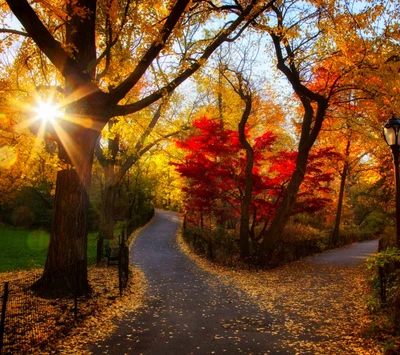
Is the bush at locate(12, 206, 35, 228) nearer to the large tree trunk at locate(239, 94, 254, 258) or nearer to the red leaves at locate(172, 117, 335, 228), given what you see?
the red leaves at locate(172, 117, 335, 228)

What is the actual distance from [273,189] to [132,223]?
15.5 m

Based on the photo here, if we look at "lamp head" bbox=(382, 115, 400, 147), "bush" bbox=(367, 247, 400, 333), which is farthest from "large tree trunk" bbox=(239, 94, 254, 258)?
"bush" bbox=(367, 247, 400, 333)

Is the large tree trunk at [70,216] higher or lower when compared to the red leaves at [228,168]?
lower

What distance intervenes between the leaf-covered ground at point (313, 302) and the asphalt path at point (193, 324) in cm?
36

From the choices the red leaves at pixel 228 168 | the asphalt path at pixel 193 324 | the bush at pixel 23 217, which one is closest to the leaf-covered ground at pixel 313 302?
the asphalt path at pixel 193 324

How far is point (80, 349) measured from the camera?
530cm

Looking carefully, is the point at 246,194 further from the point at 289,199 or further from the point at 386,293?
the point at 386,293

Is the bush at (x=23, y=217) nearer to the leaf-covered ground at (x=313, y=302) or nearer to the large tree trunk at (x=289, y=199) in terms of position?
the leaf-covered ground at (x=313, y=302)

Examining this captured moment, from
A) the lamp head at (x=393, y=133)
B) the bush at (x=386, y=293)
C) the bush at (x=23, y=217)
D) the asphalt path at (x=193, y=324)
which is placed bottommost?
the asphalt path at (x=193, y=324)

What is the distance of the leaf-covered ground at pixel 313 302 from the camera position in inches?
211

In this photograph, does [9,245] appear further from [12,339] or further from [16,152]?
[12,339]

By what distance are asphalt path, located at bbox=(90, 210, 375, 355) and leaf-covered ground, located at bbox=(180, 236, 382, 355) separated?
36 centimetres

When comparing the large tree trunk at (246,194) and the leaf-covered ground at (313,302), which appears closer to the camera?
the leaf-covered ground at (313,302)

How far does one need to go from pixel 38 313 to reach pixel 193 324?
273 centimetres
